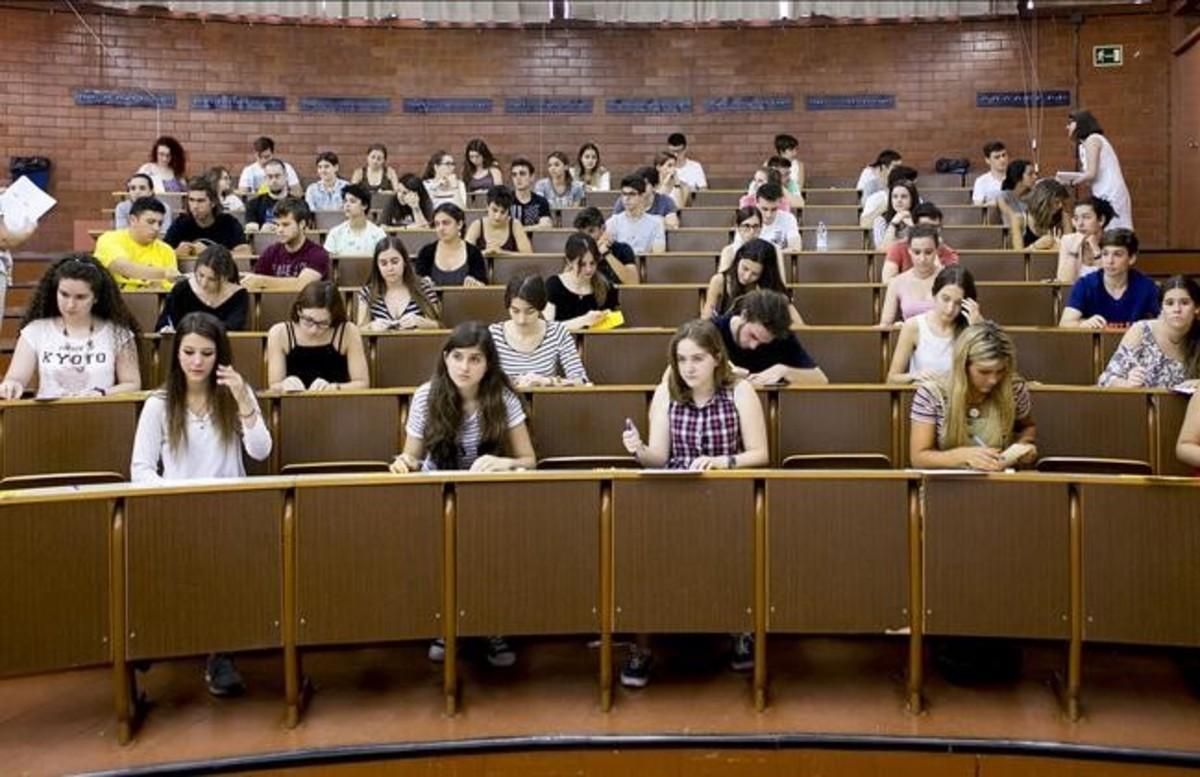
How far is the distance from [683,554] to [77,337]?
212 cm

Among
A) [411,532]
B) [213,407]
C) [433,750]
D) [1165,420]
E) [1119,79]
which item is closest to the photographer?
[433,750]

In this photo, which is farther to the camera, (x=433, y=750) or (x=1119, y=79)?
(x=1119, y=79)

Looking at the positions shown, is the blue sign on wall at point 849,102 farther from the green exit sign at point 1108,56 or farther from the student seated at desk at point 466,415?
the student seated at desk at point 466,415

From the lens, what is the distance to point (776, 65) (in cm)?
982

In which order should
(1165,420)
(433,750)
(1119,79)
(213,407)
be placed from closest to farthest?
(433,750)
(213,407)
(1165,420)
(1119,79)

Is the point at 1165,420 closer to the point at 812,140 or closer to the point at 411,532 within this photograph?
the point at 411,532

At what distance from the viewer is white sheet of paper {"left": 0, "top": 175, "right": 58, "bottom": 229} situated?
4.18m

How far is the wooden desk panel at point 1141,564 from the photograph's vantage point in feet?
8.76

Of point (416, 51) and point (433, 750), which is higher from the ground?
point (416, 51)

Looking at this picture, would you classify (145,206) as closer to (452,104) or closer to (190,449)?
(190,449)

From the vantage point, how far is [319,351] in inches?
154

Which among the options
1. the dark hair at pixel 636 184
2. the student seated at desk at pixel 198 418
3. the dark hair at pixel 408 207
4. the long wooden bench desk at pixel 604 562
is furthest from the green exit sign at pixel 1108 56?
the student seated at desk at pixel 198 418

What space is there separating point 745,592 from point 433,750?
801mm

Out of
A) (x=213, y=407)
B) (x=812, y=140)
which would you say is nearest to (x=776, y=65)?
(x=812, y=140)
